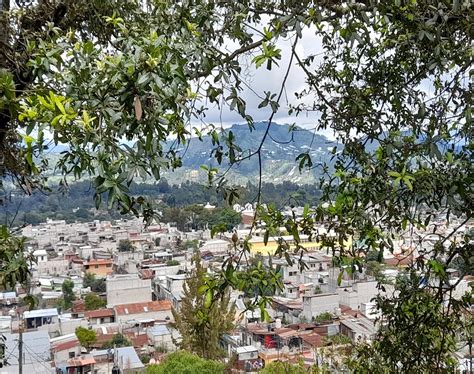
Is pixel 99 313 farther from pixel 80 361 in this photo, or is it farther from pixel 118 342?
pixel 80 361

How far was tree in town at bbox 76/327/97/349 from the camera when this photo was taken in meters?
12.6

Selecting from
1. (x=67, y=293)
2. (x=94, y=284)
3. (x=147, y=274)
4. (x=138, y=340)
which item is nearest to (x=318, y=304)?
(x=138, y=340)

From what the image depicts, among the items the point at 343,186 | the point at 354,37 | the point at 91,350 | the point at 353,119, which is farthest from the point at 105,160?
the point at 91,350

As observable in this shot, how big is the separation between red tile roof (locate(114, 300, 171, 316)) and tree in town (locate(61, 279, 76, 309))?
1.71 m

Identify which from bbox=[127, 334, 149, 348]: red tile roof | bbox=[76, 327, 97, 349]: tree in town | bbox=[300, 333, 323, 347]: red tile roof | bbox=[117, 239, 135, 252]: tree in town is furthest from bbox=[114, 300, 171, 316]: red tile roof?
bbox=[117, 239, 135, 252]: tree in town

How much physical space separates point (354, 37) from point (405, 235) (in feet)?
3.15

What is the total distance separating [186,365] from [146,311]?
938 cm

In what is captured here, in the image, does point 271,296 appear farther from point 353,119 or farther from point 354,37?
point 353,119

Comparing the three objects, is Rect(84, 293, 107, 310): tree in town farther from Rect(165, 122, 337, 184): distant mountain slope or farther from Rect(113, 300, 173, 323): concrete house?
Rect(165, 122, 337, 184): distant mountain slope

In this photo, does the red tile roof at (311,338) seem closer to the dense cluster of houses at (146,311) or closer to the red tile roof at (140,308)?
the dense cluster of houses at (146,311)

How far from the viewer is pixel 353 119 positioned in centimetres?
184

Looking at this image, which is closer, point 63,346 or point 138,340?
point 63,346

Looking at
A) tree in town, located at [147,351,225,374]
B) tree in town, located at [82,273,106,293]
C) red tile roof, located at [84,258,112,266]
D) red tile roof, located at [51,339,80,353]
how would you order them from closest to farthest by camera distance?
tree in town, located at [147,351,225,374] < red tile roof, located at [51,339,80,353] < tree in town, located at [82,273,106,293] < red tile roof, located at [84,258,112,266]

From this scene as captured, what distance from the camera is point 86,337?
500 inches
